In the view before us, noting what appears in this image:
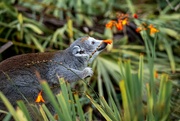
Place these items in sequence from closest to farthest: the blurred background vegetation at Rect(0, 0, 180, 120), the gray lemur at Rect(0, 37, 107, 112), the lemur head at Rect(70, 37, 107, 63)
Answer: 1. the gray lemur at Rect(0, 37, 107, 112)
2. the lemur head at Rect(70, 37, 107, 63)
3. the blurred background vegetation at Rect(0, 0, 180, 120)

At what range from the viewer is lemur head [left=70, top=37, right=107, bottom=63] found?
4.60m

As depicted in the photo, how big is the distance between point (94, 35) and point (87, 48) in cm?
214

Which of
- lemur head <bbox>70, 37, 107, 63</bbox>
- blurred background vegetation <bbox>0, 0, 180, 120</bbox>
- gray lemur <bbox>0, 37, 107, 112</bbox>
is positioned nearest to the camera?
gray lemur <bbox>0, 37, 107, 112</bbox>

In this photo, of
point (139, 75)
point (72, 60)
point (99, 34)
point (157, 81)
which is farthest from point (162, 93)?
point (99, 34)

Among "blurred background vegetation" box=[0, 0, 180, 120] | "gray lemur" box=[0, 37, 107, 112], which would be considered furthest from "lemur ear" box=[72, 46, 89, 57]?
"blurred background vegetation" box=[0, 0, 180, 120]

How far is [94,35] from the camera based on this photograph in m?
6.80

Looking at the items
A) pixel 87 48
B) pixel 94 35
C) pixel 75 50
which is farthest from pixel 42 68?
pixel 94 35

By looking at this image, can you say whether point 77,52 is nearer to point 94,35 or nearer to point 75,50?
point 75,50

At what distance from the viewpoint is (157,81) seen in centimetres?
623

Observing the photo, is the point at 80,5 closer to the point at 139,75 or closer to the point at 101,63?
the point at 101,63

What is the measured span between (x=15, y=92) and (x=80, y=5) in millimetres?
3576

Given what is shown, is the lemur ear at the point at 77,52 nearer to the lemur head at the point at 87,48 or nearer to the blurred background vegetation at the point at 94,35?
the lemur head at the point at 87,48

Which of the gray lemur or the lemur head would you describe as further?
the lemur head

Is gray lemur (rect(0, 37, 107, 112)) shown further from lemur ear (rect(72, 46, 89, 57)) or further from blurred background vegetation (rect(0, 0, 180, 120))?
blurred background vegetation (rect(0, 0, 180, 120))
